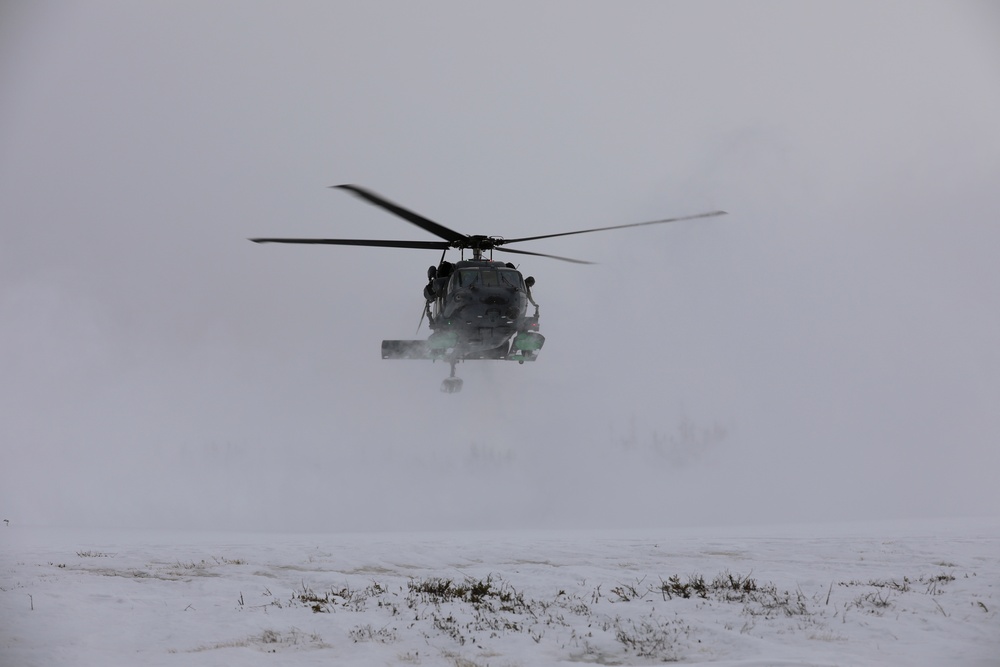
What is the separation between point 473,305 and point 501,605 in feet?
35.4

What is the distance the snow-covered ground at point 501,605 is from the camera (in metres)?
6.72

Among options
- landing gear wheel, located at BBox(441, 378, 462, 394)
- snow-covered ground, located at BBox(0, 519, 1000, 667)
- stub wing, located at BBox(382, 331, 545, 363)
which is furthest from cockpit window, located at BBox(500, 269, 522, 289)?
snow-covered ground, located at BBox(0, 519, 1000, 667)

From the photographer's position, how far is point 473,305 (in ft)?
60.7

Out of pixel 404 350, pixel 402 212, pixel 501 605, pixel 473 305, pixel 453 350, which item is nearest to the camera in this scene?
pixel 501 605

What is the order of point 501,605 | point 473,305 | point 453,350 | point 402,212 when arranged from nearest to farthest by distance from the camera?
point 501,605 → point 402,212 → point 473,305 → point 453,350

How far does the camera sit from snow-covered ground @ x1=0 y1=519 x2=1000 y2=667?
22.1 feet

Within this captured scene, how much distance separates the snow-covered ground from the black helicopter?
6.84 metres

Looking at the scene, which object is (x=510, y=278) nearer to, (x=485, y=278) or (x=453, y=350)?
(x=485, y=278)

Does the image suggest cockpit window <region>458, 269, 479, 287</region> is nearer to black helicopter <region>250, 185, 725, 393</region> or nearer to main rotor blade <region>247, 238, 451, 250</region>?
black helicopter <region>250, 185, 725, 393</region>

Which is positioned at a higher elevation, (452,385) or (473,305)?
(473,305)

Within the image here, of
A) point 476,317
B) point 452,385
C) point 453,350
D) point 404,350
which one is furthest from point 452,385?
point 476,317

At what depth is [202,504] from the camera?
35188mm

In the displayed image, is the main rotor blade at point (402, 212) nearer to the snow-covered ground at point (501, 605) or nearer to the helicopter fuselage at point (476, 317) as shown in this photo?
the helicopter fuselage at point (476, 317)

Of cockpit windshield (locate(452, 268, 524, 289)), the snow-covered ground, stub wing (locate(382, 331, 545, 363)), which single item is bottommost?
the snow-covered ground
